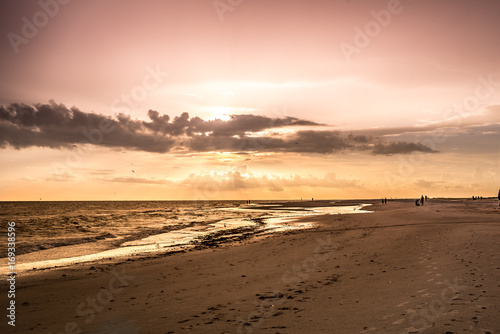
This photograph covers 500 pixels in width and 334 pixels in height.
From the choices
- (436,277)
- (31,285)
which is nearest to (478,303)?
(436,277)

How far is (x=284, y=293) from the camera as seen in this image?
10227 millimetres

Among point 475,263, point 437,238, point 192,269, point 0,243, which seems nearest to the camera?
point 475,263

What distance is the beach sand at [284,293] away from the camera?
7.65m

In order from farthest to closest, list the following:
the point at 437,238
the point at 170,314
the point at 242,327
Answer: the point at 437,238, the point at 170,314, the point at 242,327

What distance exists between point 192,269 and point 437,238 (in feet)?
44.4

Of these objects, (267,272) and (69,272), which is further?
(69,272)

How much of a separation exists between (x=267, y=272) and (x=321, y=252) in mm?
4793

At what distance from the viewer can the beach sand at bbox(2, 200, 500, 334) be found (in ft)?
25.1

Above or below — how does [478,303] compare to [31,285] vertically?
above

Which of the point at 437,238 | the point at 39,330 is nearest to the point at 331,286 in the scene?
the point at 39,330

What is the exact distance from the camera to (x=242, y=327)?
25.4ft

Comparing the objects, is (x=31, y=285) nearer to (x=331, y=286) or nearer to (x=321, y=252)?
(x=331, y=286)

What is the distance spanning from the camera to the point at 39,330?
8.34m

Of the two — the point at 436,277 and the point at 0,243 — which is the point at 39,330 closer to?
the point at 436,277
